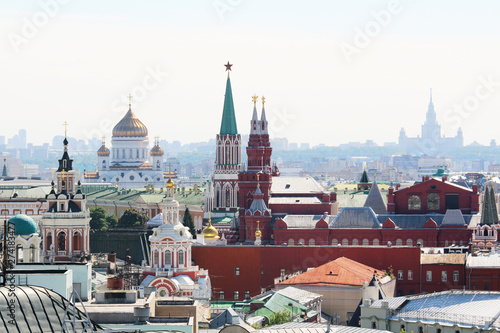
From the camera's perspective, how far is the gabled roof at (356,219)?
87.1 m

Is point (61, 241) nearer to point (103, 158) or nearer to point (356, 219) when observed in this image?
point (356, 219)

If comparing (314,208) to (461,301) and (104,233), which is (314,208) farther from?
(461,301)

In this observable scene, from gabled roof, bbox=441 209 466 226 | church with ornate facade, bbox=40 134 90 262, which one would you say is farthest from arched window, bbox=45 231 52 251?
gabled roof, bbox=441 209 466 226

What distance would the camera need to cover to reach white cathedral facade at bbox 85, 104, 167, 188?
582 feet

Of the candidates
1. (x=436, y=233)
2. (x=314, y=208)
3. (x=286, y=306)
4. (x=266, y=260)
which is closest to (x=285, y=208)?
(x=314, y=208)

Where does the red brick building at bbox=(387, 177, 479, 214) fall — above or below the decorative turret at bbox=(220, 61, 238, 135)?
below

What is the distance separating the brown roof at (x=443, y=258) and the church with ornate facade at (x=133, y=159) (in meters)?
105

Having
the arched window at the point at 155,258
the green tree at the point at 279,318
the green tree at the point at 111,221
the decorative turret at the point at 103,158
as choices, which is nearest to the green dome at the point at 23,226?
the arched window at the point at 155,258

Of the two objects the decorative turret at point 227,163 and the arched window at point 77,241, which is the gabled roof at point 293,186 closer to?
the decorative turret at point 227,163

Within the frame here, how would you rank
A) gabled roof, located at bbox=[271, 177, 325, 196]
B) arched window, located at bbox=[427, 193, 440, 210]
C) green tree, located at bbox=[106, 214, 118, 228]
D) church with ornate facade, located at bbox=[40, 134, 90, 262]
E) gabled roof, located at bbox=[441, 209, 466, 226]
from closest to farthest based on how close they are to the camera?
Result: 1. church with ornate facade, located at bbox=[40, 134, 90, 262]
2. gabled roof, located at bbox=[441, 209, 466, 226]
3. arched window, located at bbox=[427, 193, 440, 210]
4. gabled roof, located at bbox=[271, 177, 325, 196]
5. green tree, located at bbox=[106, 214, 118, 228]

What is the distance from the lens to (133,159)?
181 meters

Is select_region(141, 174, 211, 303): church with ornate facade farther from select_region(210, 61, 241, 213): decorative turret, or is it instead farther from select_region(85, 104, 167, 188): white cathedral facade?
select_region(85, 104, 167, 188): white cathedral facade

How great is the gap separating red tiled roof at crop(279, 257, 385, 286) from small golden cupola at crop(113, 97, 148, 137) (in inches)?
4238

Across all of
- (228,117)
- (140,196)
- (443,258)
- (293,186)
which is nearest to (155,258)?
(443,258)
